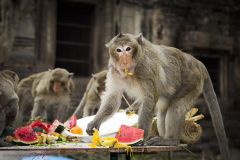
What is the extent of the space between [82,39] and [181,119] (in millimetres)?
7088

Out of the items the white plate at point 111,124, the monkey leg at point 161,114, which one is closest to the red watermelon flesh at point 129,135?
the white plate at point 111,124

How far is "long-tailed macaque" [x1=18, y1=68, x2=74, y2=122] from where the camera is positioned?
32.7 ft

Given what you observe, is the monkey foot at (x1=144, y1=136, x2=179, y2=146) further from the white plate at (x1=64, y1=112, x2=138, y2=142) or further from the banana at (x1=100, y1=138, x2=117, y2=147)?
the banana at (x1=100, y1=138, x2=117, y2=147)

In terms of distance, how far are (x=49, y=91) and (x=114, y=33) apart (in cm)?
324

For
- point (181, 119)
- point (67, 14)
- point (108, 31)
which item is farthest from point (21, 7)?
point (181, 119)

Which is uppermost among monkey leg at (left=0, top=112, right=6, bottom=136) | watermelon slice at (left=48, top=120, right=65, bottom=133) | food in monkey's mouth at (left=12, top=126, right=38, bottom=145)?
monkey leg at (left=0, top=112, right=6, bottom=136)

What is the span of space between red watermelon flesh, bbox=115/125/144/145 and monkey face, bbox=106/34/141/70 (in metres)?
0.82

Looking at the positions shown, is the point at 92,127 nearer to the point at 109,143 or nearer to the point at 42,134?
the point at 42,134

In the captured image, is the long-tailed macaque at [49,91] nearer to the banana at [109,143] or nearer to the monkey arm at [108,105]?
the monkey arm at [108,105]

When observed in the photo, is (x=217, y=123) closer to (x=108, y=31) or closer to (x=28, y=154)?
(x=28, y=154)

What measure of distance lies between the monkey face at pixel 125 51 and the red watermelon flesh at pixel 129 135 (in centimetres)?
82

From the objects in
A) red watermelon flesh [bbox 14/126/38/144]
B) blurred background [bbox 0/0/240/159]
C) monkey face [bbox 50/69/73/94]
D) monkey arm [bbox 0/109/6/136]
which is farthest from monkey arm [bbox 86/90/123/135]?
blurred background [bbox 0/0/240/159]

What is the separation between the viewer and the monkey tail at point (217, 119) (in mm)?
6078

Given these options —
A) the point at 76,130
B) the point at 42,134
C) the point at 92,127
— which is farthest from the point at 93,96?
the point at 42,134
